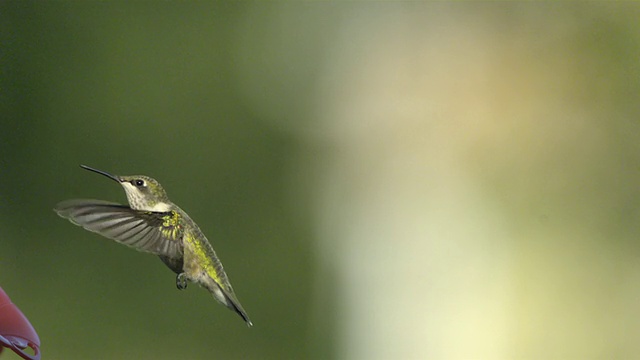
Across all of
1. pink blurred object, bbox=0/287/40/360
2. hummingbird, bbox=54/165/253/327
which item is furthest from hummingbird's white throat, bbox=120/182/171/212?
pink blurred object, bbox=0/287/40/360

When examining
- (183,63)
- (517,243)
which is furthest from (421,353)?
(183,63)

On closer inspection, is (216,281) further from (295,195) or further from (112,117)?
(295,195)

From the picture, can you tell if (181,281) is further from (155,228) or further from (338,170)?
(338,170)

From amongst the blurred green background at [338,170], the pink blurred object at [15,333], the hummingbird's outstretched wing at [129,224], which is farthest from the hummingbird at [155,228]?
the blurred green background at [338,170]

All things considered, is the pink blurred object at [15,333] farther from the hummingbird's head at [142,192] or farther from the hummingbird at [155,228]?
the hummingbird's head at [142,192]

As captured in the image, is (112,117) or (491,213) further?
(491,213)

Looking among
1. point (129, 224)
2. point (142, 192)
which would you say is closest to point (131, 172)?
point (142, 192)
